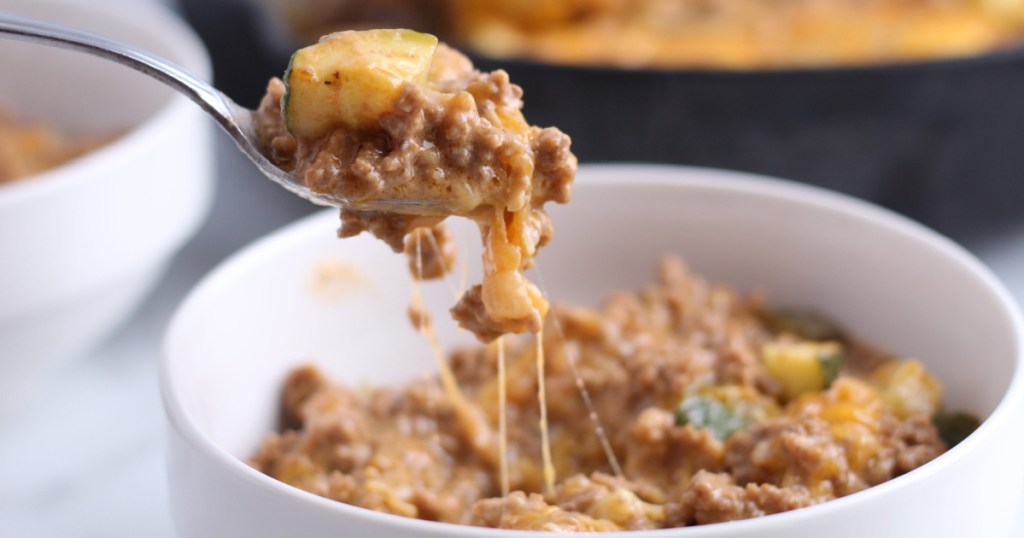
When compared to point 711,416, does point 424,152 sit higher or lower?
higher

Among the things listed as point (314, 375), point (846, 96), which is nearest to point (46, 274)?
point (314, 375)

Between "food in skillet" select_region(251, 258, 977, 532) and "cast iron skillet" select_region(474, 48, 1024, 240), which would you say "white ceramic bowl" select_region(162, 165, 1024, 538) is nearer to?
"food in skillet" select_region(251, 258, 977, 532)

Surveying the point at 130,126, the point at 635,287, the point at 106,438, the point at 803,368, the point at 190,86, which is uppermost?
the point at 190,86

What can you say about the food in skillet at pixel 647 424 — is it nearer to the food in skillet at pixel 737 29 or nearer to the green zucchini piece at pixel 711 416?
the green zucchini piece at pixel 711 416

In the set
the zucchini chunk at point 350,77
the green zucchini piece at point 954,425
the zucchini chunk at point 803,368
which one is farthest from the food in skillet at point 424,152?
the green zucchini piece at point 954,425

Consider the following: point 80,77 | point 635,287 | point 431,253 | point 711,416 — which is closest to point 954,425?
point 711,416

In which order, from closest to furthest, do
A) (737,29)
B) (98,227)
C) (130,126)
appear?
(98,227) < (130,126) < (737,29)

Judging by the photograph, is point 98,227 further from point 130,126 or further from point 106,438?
point 130,126

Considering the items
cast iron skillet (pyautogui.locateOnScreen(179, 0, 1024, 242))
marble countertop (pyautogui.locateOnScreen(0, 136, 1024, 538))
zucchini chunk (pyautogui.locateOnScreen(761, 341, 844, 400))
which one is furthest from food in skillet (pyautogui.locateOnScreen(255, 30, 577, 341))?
cast iron skillet (pyautogui.locateOnScreen(179, 0, 1024, 242))
